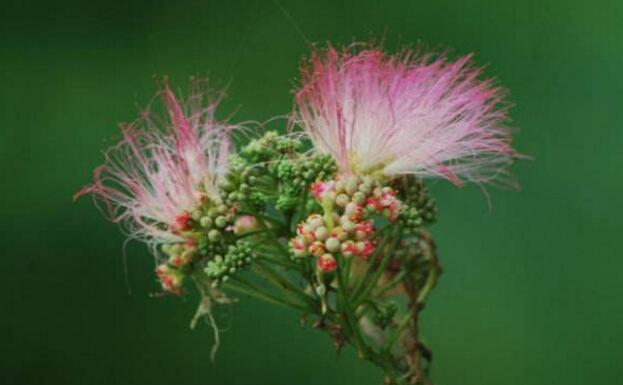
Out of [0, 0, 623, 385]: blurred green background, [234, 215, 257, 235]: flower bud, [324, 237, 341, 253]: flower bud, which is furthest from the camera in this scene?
[0, 0, 623, 385]: blurred green background

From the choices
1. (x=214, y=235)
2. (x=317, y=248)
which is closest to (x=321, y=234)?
(x=317, y=248)

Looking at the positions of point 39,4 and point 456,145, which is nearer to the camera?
point 456,145

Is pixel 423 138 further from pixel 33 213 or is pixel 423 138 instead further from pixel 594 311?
pixel 33 213

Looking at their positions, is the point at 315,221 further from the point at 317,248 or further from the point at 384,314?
the point at 384,314

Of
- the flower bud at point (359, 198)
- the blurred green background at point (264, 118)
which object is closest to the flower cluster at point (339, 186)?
the flower bud at point (359, 198)

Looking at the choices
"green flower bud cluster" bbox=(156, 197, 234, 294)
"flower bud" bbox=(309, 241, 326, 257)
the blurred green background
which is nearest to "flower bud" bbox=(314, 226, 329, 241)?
"flower bud" bbox=(309, 241, 326, 257)

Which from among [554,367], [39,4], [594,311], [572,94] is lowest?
[554,367]

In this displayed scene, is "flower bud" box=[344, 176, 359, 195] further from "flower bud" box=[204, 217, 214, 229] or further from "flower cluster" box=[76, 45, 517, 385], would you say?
"flower bud" box=[204, 217, 214, 229]

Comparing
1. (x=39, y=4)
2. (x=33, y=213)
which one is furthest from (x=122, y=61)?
(x=33, y=213)
